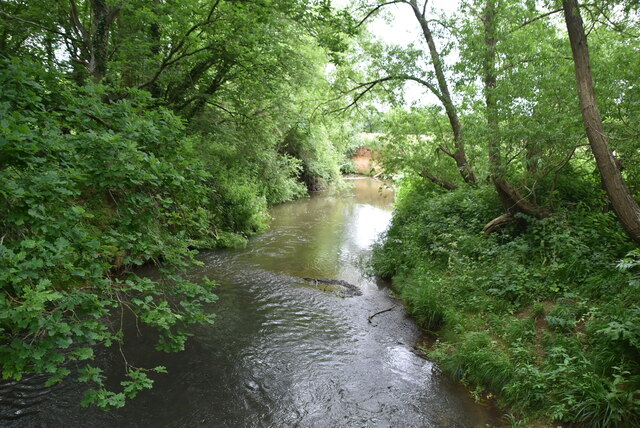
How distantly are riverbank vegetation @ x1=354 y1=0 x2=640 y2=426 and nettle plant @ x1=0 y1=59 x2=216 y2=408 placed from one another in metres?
4.13

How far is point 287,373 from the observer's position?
18.0 feet

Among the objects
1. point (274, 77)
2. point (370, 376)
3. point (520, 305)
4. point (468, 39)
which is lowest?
point (370, 376)

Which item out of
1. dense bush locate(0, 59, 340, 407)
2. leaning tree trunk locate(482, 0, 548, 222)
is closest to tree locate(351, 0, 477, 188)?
leaning tree trunk locate(482, 0, 548, 222)

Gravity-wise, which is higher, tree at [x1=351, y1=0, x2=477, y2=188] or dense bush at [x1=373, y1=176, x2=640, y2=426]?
tree at [x1=351, y1=0, x2=477, y2=188]

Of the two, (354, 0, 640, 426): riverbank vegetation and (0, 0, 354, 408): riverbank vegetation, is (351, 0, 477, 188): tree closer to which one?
(354, 0, 640, 426): riverbank vegetation

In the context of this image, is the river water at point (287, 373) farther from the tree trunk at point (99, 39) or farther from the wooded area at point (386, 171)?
the tree trunk at point (99, 39)

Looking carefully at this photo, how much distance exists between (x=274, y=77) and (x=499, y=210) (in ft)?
22.7

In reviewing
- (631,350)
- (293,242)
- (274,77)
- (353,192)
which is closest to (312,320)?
(631,350)

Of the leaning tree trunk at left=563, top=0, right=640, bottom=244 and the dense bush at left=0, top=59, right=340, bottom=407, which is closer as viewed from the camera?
the dense bush at left=0, top=59, right=340, bottom=407

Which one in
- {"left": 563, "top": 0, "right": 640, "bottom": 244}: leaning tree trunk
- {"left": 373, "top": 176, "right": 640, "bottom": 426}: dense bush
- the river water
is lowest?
the river water

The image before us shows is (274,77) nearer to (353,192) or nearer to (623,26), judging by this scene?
(623,26)

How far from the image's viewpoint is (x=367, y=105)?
12.9 metres

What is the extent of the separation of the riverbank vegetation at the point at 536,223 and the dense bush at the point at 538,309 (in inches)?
0.8

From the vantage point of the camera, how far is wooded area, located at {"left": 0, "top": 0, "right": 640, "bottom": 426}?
3.02 metres
